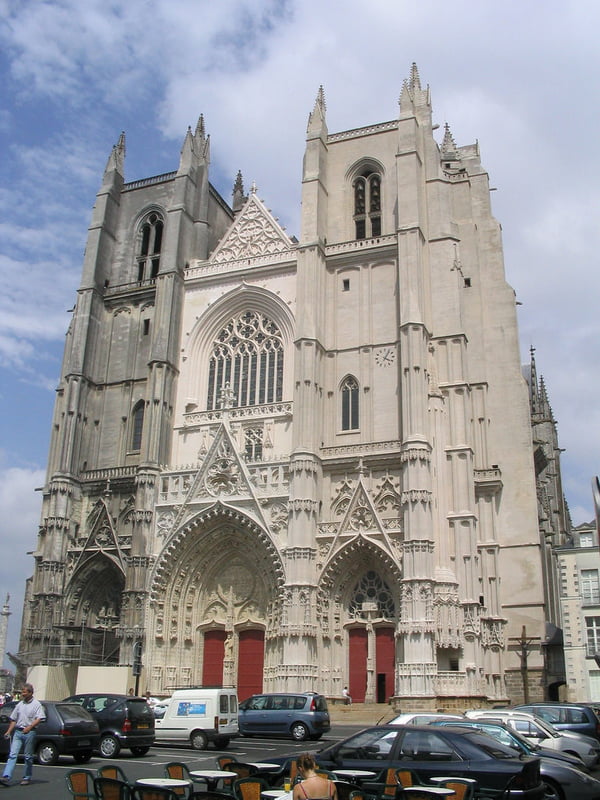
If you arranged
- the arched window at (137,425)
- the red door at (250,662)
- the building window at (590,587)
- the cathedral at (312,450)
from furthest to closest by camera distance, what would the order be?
the arched window at (137,425)
the building window at (590,587)
the red door at (250,662)
the cathedral at (312,450)

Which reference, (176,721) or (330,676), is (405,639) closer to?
(330,676)

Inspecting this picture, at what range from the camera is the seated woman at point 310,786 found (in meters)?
7.07

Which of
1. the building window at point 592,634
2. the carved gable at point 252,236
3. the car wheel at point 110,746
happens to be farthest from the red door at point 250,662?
the carved gable at point 252,236

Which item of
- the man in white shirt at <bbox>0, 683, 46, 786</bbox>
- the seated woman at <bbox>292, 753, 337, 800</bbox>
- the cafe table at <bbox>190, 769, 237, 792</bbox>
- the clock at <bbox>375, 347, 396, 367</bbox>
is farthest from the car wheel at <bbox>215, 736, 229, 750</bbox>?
the clock at <bbox>375, 347, 396, 367</bbox>

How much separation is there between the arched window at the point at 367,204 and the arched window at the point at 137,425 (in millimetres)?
12823

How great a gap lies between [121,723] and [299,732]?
6.05 metres

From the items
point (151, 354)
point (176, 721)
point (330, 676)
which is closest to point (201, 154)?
point (151, 354)

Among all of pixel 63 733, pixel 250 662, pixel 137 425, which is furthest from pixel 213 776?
pixel 137 425

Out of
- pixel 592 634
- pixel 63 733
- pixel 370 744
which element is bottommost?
pixel 63 733

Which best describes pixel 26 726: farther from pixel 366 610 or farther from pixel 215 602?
pixel 215 602

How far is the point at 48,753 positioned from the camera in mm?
15406

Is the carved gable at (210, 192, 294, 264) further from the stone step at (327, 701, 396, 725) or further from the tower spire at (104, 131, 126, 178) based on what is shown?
the stone step at (327, 701, 396, 725)

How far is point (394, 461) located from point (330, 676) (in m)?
8.23

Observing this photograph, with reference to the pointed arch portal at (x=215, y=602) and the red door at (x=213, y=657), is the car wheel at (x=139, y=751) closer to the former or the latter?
the pointed arch portal at (x=215, y=602)
